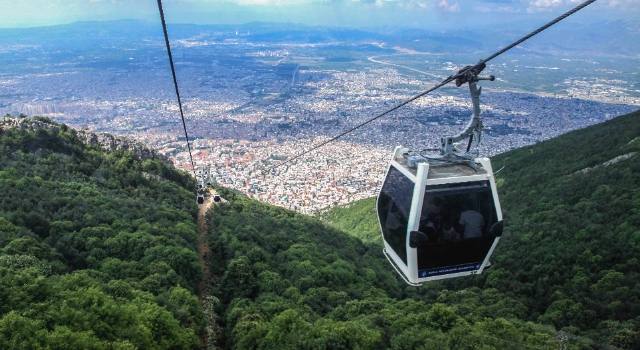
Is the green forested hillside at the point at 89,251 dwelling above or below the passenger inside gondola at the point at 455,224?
below

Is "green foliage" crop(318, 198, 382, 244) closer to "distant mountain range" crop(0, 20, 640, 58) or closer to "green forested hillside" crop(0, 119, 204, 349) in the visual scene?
"green forested hillside" crop(0, 119, 204, 349)

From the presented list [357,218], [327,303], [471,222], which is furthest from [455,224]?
[357,218]

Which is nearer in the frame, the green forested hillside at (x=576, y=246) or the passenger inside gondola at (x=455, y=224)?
the passenger inside gondola at (x=455, y=224)

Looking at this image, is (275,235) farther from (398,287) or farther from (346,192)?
(346,192)

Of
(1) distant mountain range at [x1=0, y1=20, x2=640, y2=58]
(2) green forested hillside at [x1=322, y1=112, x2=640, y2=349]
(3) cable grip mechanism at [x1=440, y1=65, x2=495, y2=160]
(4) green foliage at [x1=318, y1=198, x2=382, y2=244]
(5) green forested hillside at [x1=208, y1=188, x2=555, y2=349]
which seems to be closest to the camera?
(3) cable grip mechanism at [x1=440, y1=65, x2=495, y2=160]

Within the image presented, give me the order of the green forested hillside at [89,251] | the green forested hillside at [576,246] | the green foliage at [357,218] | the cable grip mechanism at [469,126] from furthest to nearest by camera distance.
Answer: the green foliage at [357,218] → the green forested hillside at [576,246] → the green forested hillside at [89,251] → the cable grip mechanism at [469,126]

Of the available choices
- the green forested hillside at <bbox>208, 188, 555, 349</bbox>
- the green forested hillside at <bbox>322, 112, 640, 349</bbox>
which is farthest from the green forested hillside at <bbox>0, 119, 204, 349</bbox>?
the green forested hillside at <bbox>322, 112, 640, 349</bbox>

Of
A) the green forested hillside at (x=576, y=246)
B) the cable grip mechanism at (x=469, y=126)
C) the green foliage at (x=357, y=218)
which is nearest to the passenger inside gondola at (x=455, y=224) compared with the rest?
the cable grip mechanism at (x=469, y=126)

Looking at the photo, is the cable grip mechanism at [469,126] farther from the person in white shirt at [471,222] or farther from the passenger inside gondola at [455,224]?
the person in white shirt at [471,222]
